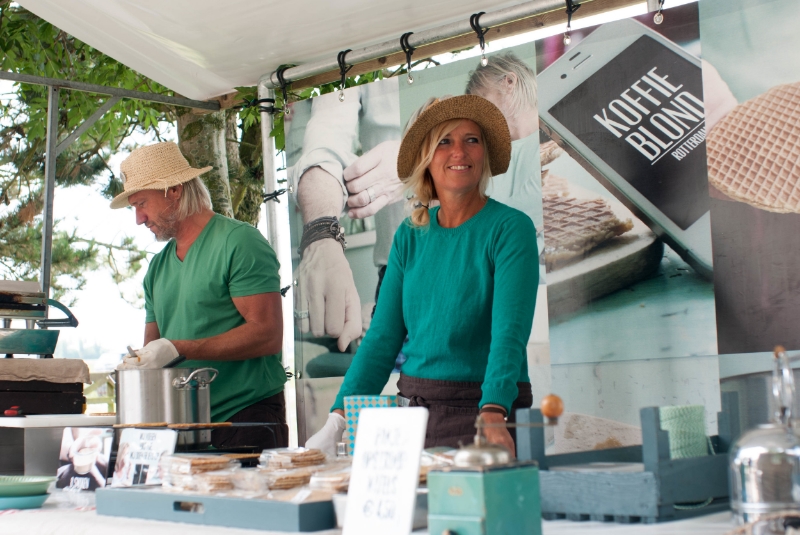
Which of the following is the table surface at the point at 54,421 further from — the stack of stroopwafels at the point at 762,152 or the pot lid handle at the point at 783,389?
the stack of stroopwafels at the point at 762,152

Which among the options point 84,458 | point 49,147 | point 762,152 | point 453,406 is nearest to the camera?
point 84,458

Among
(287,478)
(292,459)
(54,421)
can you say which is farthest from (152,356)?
(287,478)

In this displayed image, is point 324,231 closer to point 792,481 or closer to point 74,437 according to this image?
point 74,437

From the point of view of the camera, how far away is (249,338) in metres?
2.54

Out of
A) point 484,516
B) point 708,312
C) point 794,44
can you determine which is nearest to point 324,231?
point 708,312

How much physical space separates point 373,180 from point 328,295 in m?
0.49

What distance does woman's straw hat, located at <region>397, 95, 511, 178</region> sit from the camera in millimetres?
2238

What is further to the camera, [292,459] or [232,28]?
[232,28]

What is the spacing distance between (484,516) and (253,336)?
1715mm

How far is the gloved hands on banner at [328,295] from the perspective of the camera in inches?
131

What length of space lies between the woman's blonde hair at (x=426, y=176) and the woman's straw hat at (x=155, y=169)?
2.70 feet

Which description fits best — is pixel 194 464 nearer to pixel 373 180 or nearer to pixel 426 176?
pixel 426 176

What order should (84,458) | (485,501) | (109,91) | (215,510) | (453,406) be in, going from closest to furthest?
(485,501), (215,510), (84,458), (453,406), (109,91)

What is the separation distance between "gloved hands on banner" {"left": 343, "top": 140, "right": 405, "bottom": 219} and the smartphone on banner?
2.35 ft
